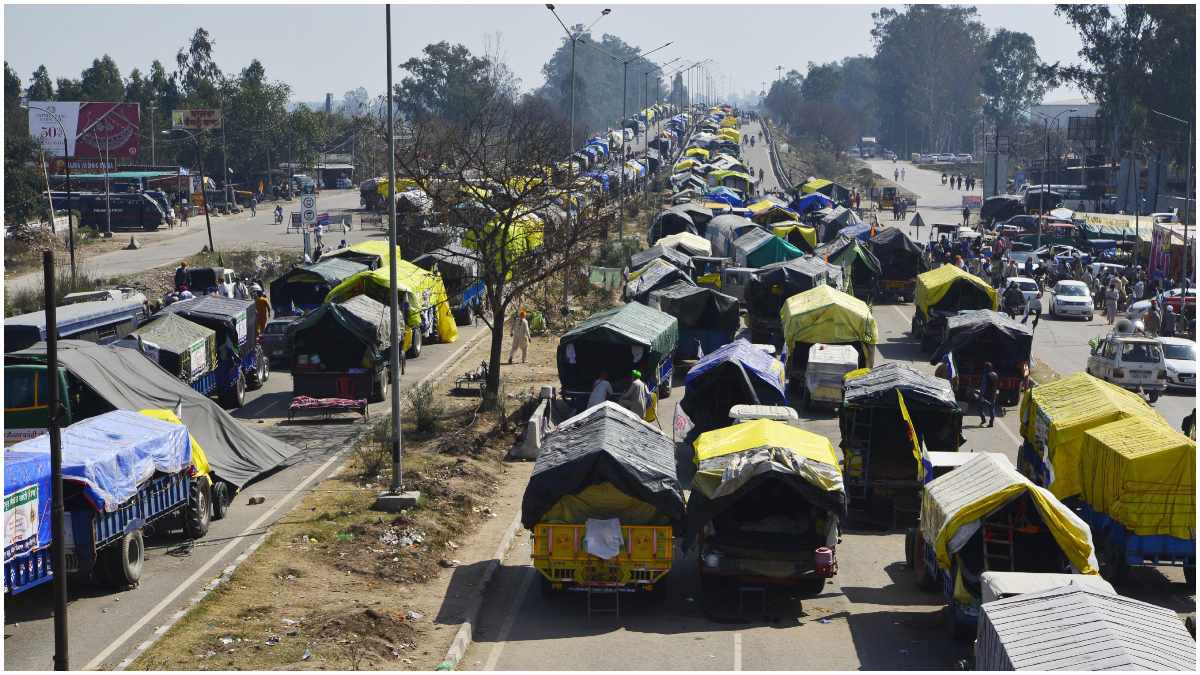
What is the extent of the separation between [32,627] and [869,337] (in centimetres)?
1980

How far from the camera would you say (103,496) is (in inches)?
616

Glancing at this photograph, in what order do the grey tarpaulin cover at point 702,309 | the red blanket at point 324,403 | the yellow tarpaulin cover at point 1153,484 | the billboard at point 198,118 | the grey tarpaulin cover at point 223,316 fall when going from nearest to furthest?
the yellow tarpaulin cover at point 1153,484 < the red blanket at point 324,403 < the grey tarpaulin cover at point 223,316 < the grey tarpaulin cover at point 702,309 < the billboard at point 198,118

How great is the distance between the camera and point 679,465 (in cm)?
2430

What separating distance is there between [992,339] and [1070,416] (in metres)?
10.5

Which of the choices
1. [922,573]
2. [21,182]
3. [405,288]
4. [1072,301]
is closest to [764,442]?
[922,573]

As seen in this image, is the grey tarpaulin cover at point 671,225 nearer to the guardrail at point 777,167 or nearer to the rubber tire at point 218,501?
the guardrail at point 777,167

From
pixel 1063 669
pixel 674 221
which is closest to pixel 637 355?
pixel 1063 669

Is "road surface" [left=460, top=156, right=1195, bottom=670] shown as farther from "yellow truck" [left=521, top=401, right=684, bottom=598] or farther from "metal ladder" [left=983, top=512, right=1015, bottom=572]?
"metal ladder" [left=983, top=512, right=1015, bottom=572]

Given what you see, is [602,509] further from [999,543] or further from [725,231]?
[725,231]

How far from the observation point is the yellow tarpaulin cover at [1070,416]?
742 inches

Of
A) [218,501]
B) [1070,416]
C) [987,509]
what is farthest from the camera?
[218,501]

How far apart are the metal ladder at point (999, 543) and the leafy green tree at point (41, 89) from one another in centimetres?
9900

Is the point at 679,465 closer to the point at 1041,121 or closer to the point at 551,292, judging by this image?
the point at 551,292

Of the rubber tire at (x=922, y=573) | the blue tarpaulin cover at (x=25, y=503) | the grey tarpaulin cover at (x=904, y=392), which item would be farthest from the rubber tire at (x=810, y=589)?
the blue tarpaulin cover at (x=25, y=503)
